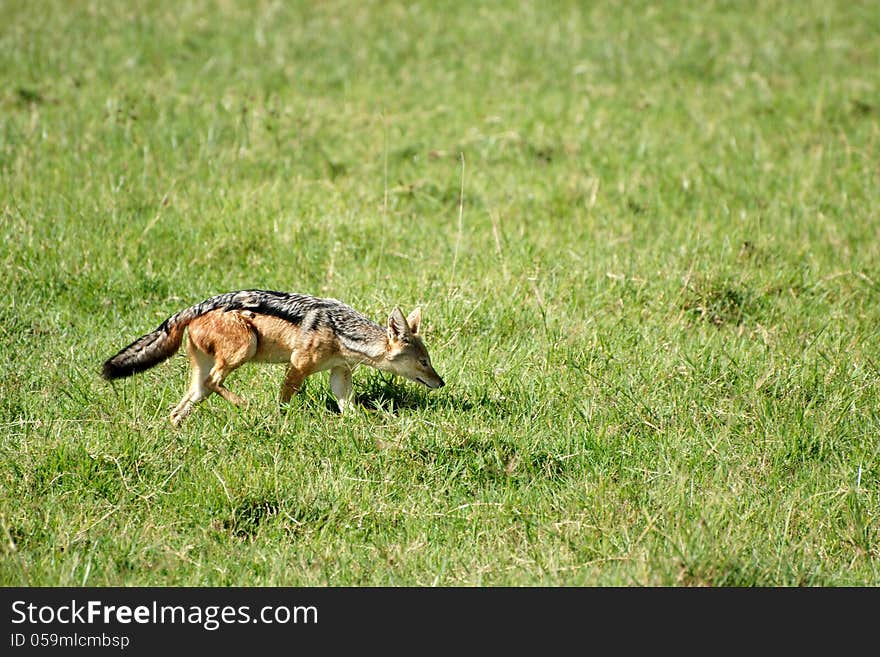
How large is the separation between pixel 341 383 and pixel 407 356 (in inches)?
17.0

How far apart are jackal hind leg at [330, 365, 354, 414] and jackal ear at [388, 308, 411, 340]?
1.15ft

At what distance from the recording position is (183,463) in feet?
18.7

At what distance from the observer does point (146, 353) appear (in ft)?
20.3

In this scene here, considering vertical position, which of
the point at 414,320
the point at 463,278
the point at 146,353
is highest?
the point at 414,320

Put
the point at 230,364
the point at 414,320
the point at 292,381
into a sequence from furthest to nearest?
the point at 414,320
the point at 292,381
the point at 230,364

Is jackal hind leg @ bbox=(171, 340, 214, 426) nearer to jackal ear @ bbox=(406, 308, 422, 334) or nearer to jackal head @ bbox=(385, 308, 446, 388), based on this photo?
jackal head @ bbox=(385, 308, 446, 388)

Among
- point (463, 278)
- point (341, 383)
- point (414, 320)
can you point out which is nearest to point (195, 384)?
point (341, 383)

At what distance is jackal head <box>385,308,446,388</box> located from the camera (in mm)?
6332

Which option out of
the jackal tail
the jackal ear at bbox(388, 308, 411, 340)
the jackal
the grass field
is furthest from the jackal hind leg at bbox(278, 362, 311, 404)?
the jackal tail

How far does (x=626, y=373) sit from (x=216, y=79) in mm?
6836

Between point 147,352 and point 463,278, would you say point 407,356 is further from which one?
point 463,278
